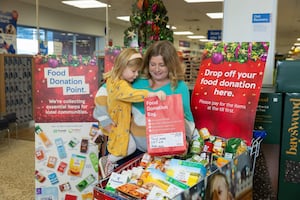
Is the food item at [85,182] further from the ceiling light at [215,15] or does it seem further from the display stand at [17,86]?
the ceiling light at [215,15]

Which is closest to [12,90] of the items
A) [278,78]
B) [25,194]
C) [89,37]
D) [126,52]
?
[25,194]

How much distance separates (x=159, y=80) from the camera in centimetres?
180

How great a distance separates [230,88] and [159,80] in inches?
17.1

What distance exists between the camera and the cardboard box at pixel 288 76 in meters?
1.85

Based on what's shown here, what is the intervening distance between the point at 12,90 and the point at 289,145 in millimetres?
6126

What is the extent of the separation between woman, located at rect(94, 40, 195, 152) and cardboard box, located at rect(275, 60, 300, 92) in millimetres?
566

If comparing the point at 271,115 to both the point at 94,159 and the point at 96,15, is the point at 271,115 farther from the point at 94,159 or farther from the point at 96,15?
the point at 96,15

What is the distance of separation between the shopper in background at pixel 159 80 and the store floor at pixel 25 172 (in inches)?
22.3

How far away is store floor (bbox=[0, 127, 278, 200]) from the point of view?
1.94 meters

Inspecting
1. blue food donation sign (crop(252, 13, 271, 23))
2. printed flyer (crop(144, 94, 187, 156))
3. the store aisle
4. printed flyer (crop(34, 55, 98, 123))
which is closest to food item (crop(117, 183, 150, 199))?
printed flyer (crop(144, 94, 187, 156))

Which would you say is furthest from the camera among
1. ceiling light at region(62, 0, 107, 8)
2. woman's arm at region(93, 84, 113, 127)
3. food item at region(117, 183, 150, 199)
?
ceiling light at region(62, 0, 107, 8)

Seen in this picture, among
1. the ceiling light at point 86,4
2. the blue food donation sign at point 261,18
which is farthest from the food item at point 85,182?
A: the ceiling light at point 86,4

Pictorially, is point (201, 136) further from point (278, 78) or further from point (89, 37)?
point (89, 37)

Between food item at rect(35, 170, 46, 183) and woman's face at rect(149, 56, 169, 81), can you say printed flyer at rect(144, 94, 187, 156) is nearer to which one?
woman's face at rect(149, 56, 169, 81)
